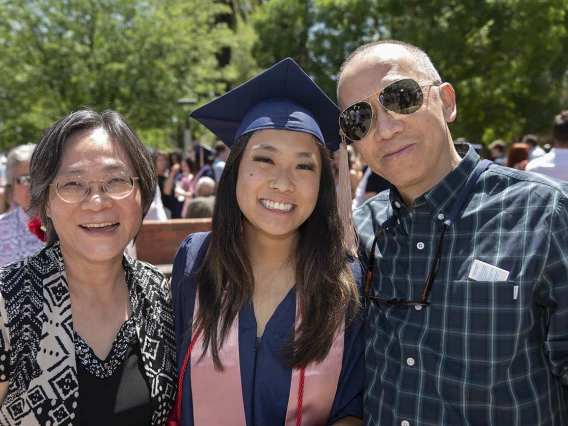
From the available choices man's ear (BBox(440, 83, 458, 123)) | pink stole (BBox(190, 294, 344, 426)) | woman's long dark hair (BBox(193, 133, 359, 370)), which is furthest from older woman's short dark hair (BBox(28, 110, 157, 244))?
man's ear (BBox(440, 83, 458, 123))

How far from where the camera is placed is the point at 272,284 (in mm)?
2660

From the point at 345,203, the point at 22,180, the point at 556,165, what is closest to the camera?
the point at 345,203

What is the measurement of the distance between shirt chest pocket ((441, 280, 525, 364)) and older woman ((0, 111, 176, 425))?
3.74ft

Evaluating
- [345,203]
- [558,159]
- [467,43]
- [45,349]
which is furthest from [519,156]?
[467,43]

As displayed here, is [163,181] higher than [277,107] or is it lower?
lower

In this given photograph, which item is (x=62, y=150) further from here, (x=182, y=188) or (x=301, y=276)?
(x=182, y=188)

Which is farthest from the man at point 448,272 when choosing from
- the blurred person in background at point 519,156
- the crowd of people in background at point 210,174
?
the blurred person in background at point 519,156

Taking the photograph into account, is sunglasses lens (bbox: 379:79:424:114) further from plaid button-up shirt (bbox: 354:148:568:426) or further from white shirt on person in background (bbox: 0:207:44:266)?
white shirt on person in background (bbox: 0:207:44:266)

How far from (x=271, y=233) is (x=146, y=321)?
63cm

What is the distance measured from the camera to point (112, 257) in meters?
2.33

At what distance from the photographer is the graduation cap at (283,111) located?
2.60 meters

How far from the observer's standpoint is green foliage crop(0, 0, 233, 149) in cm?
1312

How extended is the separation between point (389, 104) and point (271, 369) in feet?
3.83

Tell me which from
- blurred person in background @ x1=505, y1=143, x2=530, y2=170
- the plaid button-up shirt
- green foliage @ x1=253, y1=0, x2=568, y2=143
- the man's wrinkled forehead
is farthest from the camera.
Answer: green foliage @ x1=253, y1=0, x2=568, y2=143
